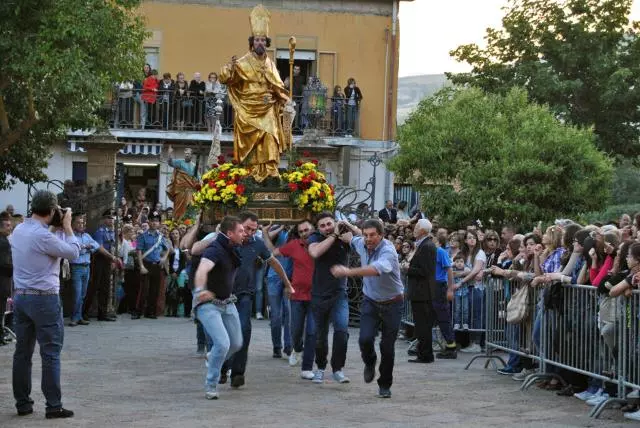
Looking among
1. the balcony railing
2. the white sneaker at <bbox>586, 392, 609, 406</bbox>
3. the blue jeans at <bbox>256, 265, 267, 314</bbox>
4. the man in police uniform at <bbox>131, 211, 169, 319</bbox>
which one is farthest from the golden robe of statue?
the balcony railing

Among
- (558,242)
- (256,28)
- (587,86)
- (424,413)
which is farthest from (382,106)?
(424,413)

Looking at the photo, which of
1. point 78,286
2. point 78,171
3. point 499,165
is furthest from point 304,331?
point 78,171

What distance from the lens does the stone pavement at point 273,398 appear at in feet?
40.2

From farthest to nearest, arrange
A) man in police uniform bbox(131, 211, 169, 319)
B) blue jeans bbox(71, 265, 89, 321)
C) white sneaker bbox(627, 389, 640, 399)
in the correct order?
man in police uniform bbox(131, 211, 169, 319), blue jeans bbox(71, 265, 89, 321), white sneaker bbox(627, 389, 640, 399)

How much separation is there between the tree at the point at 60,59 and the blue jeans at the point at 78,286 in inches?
114

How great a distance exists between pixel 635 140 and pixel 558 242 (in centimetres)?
2751

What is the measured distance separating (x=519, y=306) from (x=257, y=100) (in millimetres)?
6118

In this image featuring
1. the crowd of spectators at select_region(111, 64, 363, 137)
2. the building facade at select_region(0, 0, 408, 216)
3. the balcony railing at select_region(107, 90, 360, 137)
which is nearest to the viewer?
the crowd of spectators at select_region(111, 64, 363, 137)

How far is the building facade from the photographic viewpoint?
3756cm

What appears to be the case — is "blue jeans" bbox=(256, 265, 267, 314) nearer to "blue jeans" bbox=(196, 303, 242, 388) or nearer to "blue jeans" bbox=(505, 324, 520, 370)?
"blue jeans" bbox=(505, 324, 520, 370)

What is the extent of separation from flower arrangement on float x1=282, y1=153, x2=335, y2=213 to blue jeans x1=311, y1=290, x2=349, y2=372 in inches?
177

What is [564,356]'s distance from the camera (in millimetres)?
14492

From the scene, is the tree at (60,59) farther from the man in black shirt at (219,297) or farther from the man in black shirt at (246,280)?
the man in black shirt at (219,297)

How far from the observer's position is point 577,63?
4134 centimetres
